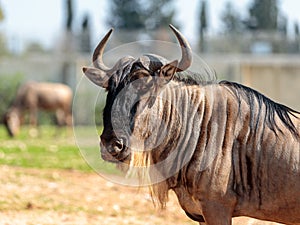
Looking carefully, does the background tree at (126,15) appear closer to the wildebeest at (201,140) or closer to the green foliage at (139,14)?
the green foliage at (139,14)

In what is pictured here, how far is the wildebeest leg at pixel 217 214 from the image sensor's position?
5555 millimetres

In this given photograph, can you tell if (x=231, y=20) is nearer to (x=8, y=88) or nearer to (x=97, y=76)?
(x=8, y=88)

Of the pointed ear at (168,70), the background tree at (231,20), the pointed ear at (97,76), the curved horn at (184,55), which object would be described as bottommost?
the background tree at (231,20)

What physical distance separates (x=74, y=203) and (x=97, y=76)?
4.76 m

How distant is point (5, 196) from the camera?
10281 mm

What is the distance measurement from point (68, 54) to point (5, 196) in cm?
2638

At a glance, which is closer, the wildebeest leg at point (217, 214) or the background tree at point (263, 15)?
the wildebeest leg at point (217, 214)

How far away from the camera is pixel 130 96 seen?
5461 mm

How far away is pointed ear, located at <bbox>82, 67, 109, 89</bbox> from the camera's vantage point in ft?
18.6

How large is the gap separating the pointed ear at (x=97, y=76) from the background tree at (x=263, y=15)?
62419mm

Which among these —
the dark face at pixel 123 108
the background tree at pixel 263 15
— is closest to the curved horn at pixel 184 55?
the dark face at pixel 123 108

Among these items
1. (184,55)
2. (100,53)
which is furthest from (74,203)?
(184,55)

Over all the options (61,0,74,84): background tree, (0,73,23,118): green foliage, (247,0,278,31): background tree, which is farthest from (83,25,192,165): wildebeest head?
(247,0,278,31): background tree

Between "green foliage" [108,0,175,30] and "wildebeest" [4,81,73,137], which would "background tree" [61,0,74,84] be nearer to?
"wildebeest" [4,81,73,137]
